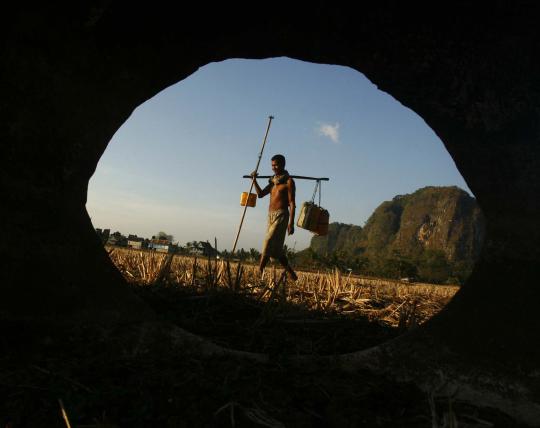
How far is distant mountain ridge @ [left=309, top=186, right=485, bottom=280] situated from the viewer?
5413 inches

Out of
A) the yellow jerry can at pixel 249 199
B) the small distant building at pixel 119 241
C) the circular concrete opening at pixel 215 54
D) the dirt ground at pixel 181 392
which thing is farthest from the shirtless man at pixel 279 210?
the small distant building at pixel 119 241

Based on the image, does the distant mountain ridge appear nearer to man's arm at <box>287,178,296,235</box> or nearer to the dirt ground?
man's arm at <box>287,178,296,235</box>

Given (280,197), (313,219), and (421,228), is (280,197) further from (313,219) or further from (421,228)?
(421,228)

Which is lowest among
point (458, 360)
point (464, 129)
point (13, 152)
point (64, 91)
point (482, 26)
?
point (458, 360)

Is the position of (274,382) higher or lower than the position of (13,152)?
lower

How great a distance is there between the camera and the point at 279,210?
672cm

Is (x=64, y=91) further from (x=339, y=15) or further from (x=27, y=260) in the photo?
(x=339, y=15)

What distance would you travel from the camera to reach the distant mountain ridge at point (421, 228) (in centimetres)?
13750

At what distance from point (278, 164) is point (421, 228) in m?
149

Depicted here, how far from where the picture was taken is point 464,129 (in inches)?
72.5

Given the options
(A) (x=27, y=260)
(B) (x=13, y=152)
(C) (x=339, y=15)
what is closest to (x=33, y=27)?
(B) (x=13, y=152)

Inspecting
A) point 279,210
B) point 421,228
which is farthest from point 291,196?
point 421,228

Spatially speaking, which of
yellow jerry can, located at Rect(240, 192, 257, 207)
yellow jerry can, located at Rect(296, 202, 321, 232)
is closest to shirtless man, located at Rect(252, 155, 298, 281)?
yellow jerry can, located at Rect(296, 202, 321, 232)

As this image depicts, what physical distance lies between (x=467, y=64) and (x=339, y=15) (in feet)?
1.96
